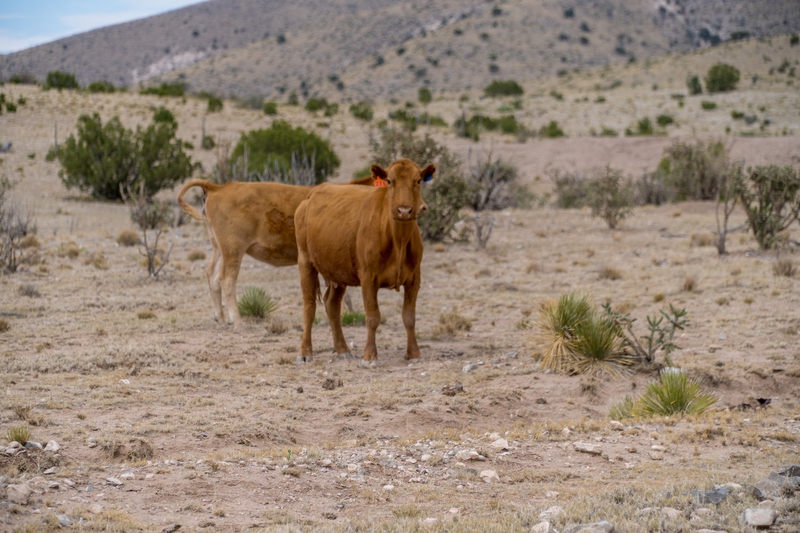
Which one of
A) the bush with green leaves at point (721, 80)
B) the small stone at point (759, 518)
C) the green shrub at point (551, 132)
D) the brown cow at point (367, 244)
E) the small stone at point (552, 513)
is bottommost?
the small stone at point (552, 513)

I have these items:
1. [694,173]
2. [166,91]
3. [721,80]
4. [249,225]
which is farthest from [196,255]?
[721,80]

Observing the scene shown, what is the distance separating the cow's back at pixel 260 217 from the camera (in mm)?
11445

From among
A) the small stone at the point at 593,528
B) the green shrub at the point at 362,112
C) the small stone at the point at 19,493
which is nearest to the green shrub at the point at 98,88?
the green shrub at the point at 362,112

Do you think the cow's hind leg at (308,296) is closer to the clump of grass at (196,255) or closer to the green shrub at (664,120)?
the clump of grass at (196,255)

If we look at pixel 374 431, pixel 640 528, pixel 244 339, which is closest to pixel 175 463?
pixel 374 431

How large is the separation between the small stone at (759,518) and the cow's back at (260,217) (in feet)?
26.3

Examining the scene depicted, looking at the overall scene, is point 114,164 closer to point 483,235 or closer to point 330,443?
point 483,235

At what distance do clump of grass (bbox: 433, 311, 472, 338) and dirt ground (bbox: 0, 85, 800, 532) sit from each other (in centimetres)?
10

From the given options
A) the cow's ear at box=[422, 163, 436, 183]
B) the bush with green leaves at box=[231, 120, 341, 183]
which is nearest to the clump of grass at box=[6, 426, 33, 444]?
the cow's ear at box=[422, 163, 436, 183]

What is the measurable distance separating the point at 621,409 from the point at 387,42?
89.9 meters

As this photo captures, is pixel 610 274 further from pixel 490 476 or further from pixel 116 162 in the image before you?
pixel 116 162

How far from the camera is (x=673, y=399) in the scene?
7309mm

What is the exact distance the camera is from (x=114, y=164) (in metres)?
28.2

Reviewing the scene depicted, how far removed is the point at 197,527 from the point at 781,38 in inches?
3053
